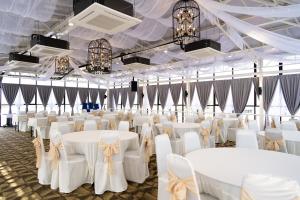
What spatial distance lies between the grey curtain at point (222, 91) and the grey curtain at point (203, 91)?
52cm

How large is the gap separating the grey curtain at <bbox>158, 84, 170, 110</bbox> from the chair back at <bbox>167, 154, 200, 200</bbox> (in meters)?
13.5

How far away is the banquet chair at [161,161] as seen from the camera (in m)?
2.97

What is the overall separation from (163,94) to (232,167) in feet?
44.0

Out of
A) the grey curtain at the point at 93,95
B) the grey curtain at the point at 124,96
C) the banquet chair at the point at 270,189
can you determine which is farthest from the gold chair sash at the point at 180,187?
the grey curtain at the point at 93,95

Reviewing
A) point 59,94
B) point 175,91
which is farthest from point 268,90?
point 59,94

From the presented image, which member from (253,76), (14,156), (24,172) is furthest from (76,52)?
(253,76)

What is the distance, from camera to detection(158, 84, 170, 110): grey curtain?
15.7 metres

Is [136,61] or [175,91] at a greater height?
[136,61]

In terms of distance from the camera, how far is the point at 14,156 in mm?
6367

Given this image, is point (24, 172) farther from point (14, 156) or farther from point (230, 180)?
point (230, 180)

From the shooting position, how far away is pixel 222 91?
12.4 m

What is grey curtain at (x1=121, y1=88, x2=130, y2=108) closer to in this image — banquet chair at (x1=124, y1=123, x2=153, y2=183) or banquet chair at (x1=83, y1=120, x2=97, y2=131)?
banquet chair at (x1=83, y1=120, x2=97, y2=131)

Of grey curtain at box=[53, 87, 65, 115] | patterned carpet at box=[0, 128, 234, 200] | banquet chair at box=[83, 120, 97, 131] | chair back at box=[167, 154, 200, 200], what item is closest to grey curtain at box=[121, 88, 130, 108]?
grey curtain at box=[53, 87, 65, 115]

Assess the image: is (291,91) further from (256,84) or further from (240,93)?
(240,93)
